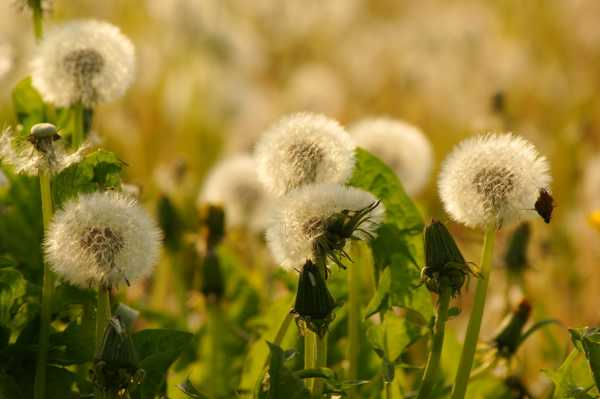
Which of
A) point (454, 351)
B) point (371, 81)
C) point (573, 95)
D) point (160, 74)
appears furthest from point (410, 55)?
point (454, 351)

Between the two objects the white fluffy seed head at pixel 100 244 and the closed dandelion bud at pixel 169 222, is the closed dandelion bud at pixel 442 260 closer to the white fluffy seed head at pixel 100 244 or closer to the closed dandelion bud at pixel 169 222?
the white fluffy seed head at pixel 100 244

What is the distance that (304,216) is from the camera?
1.31 meters

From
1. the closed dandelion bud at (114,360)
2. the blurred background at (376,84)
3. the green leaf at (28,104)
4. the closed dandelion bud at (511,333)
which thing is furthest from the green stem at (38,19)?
the blurred background at (376,84)

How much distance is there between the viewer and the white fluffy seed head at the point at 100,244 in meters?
1.28

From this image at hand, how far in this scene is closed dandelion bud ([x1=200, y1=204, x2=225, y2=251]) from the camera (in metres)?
2.33

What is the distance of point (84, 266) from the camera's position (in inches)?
50.6

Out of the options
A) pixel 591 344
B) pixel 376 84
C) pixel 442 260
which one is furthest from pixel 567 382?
pixel 376 84

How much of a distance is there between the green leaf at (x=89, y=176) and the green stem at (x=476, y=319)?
0.56 metres

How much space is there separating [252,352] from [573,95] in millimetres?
3968

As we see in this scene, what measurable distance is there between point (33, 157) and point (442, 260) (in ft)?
1.91

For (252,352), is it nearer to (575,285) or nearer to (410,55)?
(575,285)

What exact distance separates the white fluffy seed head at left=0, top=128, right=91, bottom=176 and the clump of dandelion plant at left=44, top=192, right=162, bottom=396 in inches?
2.4

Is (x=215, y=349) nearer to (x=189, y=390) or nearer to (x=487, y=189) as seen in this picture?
(x=189, y=390)

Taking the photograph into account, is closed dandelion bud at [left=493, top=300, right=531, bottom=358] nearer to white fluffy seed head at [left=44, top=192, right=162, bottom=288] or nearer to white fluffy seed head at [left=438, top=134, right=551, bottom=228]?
white fluffy seed head at [left=438, top=134, right=551, bottom=228]
